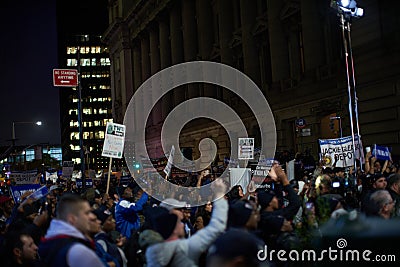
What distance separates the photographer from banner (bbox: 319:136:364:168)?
1556 centimetres

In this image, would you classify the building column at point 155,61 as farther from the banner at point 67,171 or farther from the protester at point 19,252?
the protester at point 19,252

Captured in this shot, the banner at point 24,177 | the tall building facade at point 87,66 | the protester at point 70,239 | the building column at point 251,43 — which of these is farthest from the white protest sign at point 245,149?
the tall building facade at point 87,66

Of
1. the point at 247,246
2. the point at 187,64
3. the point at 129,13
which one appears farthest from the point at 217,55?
the point at 247,246

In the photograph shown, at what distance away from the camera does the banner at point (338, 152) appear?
15564mm

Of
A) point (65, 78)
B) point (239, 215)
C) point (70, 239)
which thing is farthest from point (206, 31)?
point (70, 239)

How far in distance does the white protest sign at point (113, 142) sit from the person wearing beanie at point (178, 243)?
1076 centimetres

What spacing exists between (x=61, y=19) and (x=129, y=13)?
94.7 m

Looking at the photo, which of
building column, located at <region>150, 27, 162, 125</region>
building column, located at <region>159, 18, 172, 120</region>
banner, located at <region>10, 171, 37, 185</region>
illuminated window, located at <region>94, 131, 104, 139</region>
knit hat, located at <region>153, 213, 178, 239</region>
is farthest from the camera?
illuminated window, located at <region>94, 131, 104, 139</region>

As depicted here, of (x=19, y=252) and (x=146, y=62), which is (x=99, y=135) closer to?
(x=146, y=62)

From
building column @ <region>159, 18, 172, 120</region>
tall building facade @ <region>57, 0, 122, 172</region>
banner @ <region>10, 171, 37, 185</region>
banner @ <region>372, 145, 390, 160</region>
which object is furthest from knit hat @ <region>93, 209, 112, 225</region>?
tall building facade @ <region>57, 0, 122, 172</region>

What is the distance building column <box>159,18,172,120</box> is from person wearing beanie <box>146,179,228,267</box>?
49807 millimetres

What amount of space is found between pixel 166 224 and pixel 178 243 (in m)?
0.24

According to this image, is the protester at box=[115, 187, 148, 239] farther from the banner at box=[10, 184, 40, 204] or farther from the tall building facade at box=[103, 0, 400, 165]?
the tall building facade at box=[103, 0, 400, 165]

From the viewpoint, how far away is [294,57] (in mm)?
30766
